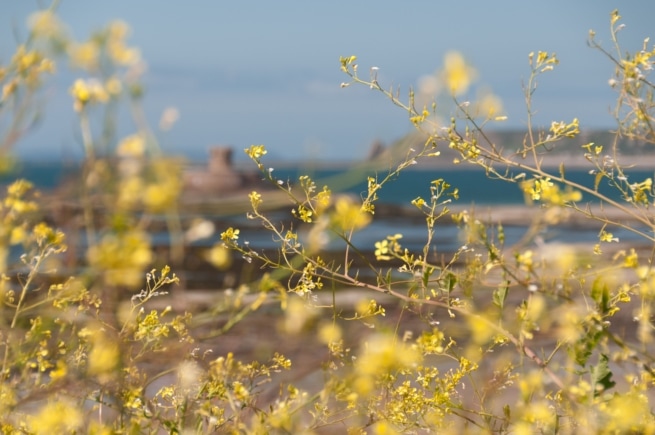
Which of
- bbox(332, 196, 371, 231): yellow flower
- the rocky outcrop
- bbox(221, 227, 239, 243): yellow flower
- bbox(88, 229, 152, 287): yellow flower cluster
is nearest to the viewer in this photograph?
bbox(88, 229, 152, 287): yellow flower cluster

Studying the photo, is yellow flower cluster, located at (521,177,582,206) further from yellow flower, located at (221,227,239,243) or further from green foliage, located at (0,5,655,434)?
yellow flower, located at (221,227,239,243)

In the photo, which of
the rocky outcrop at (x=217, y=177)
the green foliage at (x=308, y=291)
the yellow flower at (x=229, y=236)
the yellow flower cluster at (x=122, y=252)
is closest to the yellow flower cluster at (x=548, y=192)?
the green foliage at (x=308, y=291)

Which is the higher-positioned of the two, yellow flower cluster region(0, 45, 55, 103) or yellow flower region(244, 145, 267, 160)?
yellow flower cluster region(0, 45, 55, 103)

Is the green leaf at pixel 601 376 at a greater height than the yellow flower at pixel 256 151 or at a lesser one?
lesser

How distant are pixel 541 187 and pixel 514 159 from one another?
288 millimetres

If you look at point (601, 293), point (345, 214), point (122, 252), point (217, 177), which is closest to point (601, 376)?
point (601, 293)

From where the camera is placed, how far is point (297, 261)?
244 centimetres

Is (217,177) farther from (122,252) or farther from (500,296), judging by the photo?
(122,252)

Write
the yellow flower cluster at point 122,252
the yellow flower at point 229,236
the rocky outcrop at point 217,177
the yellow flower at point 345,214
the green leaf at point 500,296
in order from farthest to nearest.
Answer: the rocky outcrop at point 217,177 → the yellow flower at point 229,236 → the green leaf at point 500,296 → the yellow flower at point 345,214 → the yellow flower cluster at point 122,252

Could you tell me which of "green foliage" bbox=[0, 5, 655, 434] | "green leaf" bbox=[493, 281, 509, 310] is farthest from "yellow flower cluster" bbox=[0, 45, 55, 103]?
"green leaf" bbox=[493, 281, 509, 310]

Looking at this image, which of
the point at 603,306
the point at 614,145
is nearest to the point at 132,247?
the point at 603,306

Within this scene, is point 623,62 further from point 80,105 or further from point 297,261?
point 80,105

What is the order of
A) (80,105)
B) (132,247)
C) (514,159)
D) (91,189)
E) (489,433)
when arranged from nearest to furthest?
(132,247) → (91,189) → (80,105) → (489,433) → (514,159)

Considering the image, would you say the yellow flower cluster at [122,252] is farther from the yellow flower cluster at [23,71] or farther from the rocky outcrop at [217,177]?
the rocky outcrop at [217,177]
